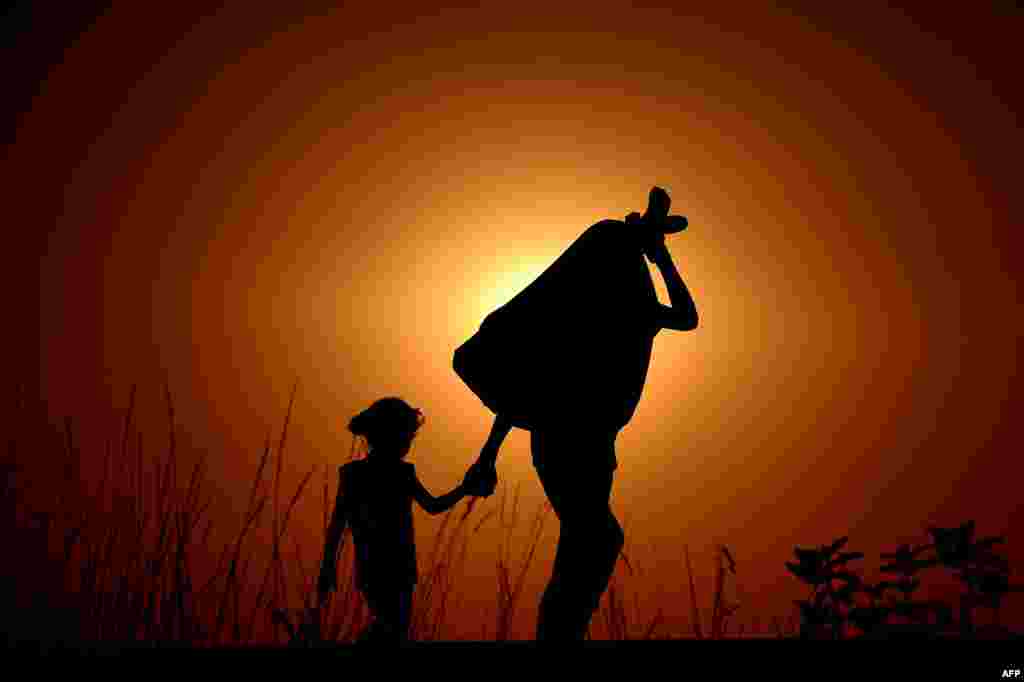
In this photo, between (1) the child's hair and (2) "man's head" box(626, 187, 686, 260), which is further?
(1) the child's hair

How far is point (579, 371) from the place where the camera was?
2.76m

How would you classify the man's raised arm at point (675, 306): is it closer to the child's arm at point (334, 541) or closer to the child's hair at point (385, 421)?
the child's hair at point (385, 421)

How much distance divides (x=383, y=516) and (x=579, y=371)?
0.91m

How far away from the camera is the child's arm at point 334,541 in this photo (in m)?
3.21

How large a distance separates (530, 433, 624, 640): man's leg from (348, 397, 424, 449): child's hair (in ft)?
2.54

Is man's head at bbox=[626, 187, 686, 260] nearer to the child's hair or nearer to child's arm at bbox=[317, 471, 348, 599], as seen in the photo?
the child's hair

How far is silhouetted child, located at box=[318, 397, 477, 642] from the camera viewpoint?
10.3ft

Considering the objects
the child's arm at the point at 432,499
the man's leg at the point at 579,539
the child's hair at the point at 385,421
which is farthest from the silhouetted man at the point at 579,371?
the child's hair at the point at 385,421

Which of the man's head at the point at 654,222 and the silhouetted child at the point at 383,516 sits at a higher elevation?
the man's head at the point at 654,222

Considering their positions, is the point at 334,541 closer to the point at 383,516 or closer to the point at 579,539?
the point at 383,516

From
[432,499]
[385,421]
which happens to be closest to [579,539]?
[432,499]

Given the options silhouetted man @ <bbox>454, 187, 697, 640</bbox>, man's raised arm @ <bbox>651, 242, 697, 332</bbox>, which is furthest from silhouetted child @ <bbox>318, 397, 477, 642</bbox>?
man's raised arm @ <bbox>651, 242, 697, 332</bbox>

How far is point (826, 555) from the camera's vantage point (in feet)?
12.7

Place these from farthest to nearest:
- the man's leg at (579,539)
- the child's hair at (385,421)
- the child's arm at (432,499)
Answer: the child's hair at (385,421) → the child's arm at (432,499) → the man's leg at (579,539)
